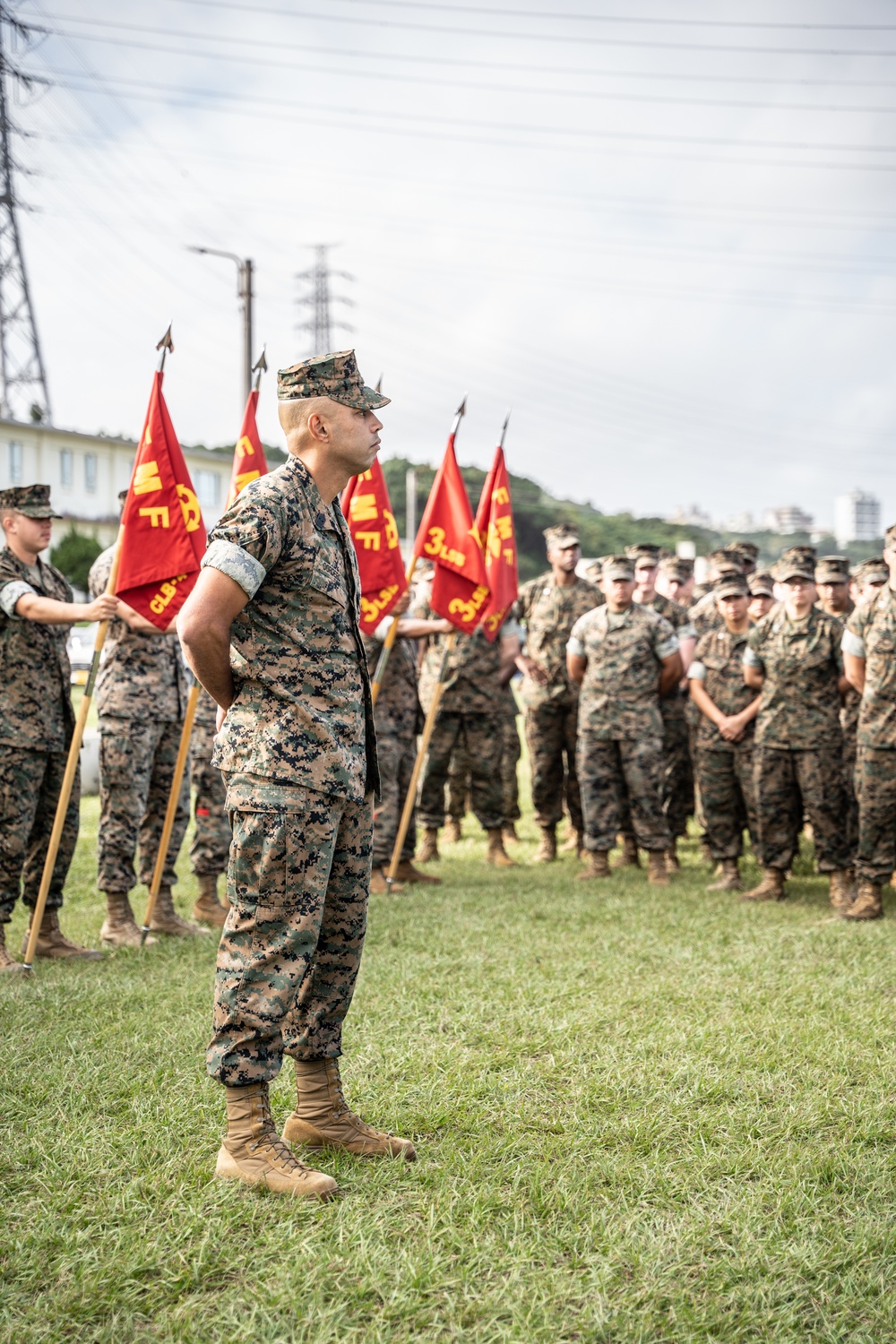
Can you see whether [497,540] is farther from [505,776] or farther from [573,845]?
[573,845]

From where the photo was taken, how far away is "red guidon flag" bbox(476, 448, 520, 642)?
8.27 meters

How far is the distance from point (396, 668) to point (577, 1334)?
5.69 meters

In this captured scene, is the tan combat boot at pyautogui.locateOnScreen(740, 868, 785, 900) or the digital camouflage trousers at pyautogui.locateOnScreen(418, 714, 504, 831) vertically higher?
the digital camouflage trousers at pyautogui.locateOnScreen(418, 714, 504, 831)

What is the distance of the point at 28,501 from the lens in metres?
5.68

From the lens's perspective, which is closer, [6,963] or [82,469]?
[6,963]

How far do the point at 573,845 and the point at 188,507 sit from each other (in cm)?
510

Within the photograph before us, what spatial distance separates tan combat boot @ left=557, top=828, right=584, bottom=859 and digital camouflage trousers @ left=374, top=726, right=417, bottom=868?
5.76 feet

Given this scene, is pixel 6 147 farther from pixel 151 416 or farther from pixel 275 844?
pixel 275 844

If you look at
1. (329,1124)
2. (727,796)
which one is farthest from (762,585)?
(329,1124)

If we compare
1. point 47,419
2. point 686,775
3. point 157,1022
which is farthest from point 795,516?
point 157,1022

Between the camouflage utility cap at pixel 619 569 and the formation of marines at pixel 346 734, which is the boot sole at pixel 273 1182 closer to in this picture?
the formation of marines at pixel 346 734

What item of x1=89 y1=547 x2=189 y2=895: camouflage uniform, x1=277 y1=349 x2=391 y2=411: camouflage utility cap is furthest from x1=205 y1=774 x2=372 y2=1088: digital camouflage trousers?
x1=89 y1=547 x2=189 y2=895: camouflage uniform

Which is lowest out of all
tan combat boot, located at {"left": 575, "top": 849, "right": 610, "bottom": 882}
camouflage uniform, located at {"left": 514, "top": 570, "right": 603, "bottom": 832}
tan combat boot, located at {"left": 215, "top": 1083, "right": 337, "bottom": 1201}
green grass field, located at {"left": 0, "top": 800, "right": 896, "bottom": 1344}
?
green grass field, located at {"left": 0, "top": 800, "right": 896, "bottom": 1344}

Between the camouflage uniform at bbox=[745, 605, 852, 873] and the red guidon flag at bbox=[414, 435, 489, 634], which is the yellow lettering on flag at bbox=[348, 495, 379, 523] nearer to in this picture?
the red guidon flag at bbox=[414, 435, 489, 634]
